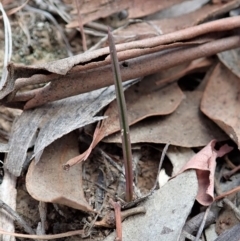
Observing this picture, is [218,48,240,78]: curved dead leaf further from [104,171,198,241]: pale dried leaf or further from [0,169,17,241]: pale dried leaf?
[0,169,17,241]: pale dried leaf

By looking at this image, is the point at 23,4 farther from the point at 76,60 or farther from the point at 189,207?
the point at 189,207

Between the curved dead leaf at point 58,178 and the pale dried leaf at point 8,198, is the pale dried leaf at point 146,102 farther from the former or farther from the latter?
the pale dried leaf at point 8,198

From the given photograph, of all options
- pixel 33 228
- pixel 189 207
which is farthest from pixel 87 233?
pixel 189 207

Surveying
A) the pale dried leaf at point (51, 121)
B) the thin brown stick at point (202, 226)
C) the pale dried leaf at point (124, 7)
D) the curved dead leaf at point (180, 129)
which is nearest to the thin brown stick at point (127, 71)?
the pale dried leaf at point (51, 121)

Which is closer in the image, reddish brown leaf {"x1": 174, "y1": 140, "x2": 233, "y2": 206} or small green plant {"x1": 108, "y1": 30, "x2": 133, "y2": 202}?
small green plant {"x1": 108, "y1": 30, "x2": 133, "y2": 202}

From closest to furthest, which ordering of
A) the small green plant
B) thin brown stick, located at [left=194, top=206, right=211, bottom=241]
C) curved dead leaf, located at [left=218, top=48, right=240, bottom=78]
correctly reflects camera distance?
the small green plant
thin brown stick, located at [left=194, top=206, right=211, bottom=241]
curved dead leaf, located at [left=218, top=48, right=240, bottom=78]

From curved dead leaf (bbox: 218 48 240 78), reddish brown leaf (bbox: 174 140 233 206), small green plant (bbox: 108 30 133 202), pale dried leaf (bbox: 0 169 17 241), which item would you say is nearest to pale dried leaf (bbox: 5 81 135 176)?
pale dried leaf (bbox: 0 169 17 241)
